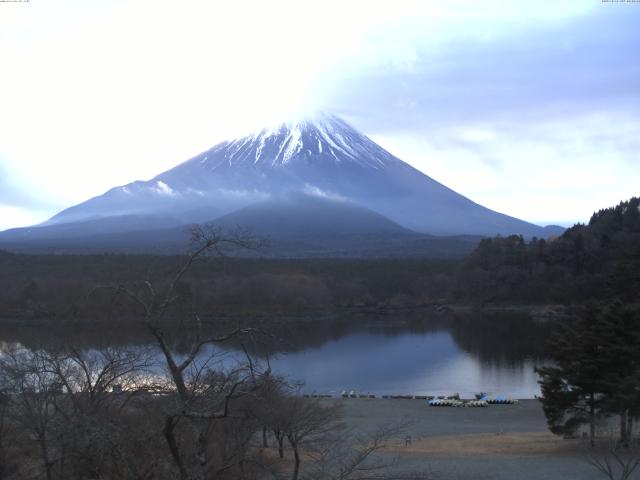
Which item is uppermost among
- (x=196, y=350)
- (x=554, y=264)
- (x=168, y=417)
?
(x=554, y=264)

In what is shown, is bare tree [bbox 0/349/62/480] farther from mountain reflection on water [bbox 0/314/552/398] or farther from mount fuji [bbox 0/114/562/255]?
mount fuji [bbox 0/114/562/255]

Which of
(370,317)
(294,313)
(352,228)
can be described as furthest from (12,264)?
(352,228)

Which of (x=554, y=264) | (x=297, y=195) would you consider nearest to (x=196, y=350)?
(x=554, y=264)

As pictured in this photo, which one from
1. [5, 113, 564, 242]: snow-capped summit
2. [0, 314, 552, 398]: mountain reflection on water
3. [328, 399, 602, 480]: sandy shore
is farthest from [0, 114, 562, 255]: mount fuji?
[328, 399, 602, 480]: sandy shore

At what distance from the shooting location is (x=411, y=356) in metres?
29.5

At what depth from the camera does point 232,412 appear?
5930mm

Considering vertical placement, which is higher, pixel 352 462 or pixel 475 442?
pixel 352 462

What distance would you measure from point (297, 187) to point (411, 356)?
95.2 m

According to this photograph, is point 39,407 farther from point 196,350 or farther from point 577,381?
point 577,381

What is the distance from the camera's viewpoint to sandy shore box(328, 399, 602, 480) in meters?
11.0

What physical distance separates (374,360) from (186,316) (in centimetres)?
2408

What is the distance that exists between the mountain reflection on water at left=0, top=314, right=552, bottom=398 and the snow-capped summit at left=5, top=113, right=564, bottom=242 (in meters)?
79.2

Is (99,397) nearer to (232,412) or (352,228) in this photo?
(232,412)

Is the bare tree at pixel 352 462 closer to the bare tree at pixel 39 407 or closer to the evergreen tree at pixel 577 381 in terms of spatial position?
the bare tree at pixel 39 407
